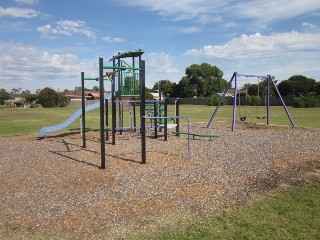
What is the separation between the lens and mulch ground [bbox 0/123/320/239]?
5012mm

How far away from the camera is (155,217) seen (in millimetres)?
5113

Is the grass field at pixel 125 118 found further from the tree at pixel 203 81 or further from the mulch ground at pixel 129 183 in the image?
the tree at pixel 203 81

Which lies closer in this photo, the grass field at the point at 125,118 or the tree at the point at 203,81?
the grass field at the point at 125,118

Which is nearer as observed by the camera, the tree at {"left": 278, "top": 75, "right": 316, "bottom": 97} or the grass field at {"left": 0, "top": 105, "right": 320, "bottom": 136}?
the grass field at {"left": 0, "top": 105, "right": 320, "bottom": 136}

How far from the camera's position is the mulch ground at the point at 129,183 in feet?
16.4

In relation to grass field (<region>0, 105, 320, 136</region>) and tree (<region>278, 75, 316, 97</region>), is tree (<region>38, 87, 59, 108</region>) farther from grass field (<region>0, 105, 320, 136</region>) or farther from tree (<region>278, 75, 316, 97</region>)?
tree (<region>278, 75, 316, 97</region>)

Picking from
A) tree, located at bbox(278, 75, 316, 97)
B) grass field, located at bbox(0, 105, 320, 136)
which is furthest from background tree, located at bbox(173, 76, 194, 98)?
grass field, located at bbox(0, 105, 320, 136)

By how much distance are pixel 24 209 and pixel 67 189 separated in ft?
3.57

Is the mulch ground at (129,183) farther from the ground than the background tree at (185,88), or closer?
closer

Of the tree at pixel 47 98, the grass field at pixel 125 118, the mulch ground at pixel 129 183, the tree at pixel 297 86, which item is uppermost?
the tree at pixel 297 86

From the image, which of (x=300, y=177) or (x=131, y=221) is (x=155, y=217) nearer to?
(x=131, y=221)

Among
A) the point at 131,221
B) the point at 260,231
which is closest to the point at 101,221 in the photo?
the point at 131,221

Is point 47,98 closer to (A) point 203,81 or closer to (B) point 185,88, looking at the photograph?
(B) point 185,88

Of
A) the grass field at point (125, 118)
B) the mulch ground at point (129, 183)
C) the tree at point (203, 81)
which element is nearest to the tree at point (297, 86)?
the tree at point (203, 81)
